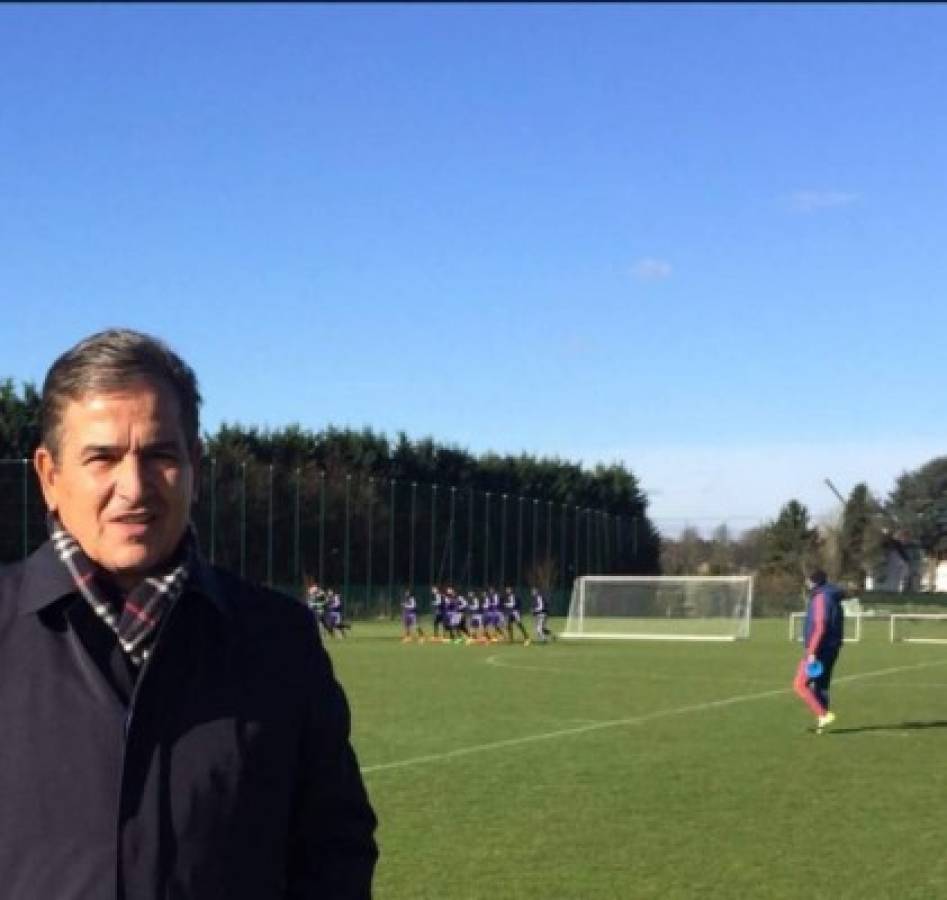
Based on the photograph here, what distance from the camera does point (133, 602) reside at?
8.20ft

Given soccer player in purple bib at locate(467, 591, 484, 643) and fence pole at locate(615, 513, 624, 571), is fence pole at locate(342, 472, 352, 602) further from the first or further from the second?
fence pole at locate(615, 513, 624, 571)

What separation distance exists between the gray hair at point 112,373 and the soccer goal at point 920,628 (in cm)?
4632

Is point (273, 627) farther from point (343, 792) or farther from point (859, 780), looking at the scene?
point (859, 780)

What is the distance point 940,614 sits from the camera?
66.1 metres

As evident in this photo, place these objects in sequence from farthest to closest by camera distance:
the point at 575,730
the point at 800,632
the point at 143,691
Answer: the point at 800,632 → the point at 575,730 → the point at 143,691

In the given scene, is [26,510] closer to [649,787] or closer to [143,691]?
[649,787]

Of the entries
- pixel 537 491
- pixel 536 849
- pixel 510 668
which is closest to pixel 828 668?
pixel 536 849

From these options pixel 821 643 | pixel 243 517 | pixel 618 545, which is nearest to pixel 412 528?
pixel 243 517

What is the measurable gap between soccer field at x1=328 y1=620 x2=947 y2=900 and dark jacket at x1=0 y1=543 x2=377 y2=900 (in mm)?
6289

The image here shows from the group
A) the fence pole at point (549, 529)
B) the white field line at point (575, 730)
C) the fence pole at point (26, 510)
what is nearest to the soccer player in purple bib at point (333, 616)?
the fence pole at point (26, 510)

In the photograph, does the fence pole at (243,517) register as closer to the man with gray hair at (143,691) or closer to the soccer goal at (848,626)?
the soccer goal at (848,626)

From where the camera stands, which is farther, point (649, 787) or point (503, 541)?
point (503, 541)

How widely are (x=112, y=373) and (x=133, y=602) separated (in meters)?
0.38

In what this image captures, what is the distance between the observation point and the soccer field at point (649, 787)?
9266 millimetres
